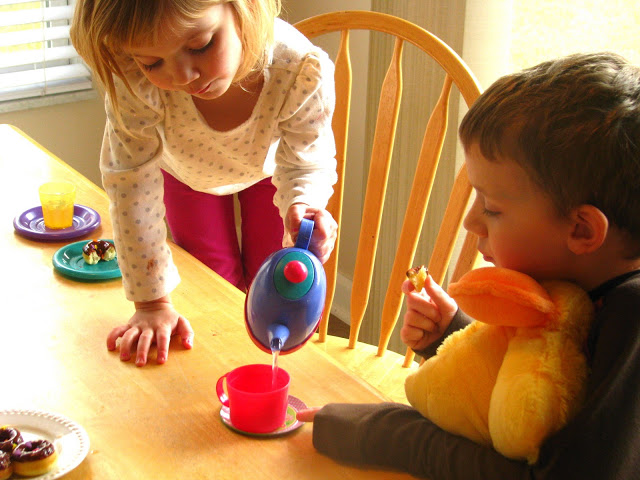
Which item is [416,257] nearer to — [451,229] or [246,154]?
[451,229]

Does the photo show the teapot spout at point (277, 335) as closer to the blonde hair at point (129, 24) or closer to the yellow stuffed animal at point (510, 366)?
the yellow stuffed animal at point (510, 366)

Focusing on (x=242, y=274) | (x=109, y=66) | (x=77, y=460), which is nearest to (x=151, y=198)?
(x=109, y=66)

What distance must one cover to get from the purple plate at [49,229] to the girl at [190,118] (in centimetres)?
17

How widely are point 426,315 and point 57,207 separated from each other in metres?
0.69

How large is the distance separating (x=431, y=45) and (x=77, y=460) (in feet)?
3.10

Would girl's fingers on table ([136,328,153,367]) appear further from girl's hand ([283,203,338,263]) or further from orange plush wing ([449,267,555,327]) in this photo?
orange plush wing ([449,267,555,327])

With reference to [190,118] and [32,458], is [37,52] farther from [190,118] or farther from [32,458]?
[32,458]

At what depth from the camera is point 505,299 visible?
2.55ft

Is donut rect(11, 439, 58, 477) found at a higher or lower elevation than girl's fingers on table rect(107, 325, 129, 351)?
higher

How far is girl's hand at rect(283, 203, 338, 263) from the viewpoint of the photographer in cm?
104

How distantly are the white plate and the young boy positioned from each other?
0.78 feet

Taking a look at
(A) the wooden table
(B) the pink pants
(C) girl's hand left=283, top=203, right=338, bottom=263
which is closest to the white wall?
(B) the pink pants

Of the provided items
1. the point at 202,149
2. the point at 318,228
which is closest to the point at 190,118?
the point at 202,149

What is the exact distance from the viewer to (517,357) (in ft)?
2.50
